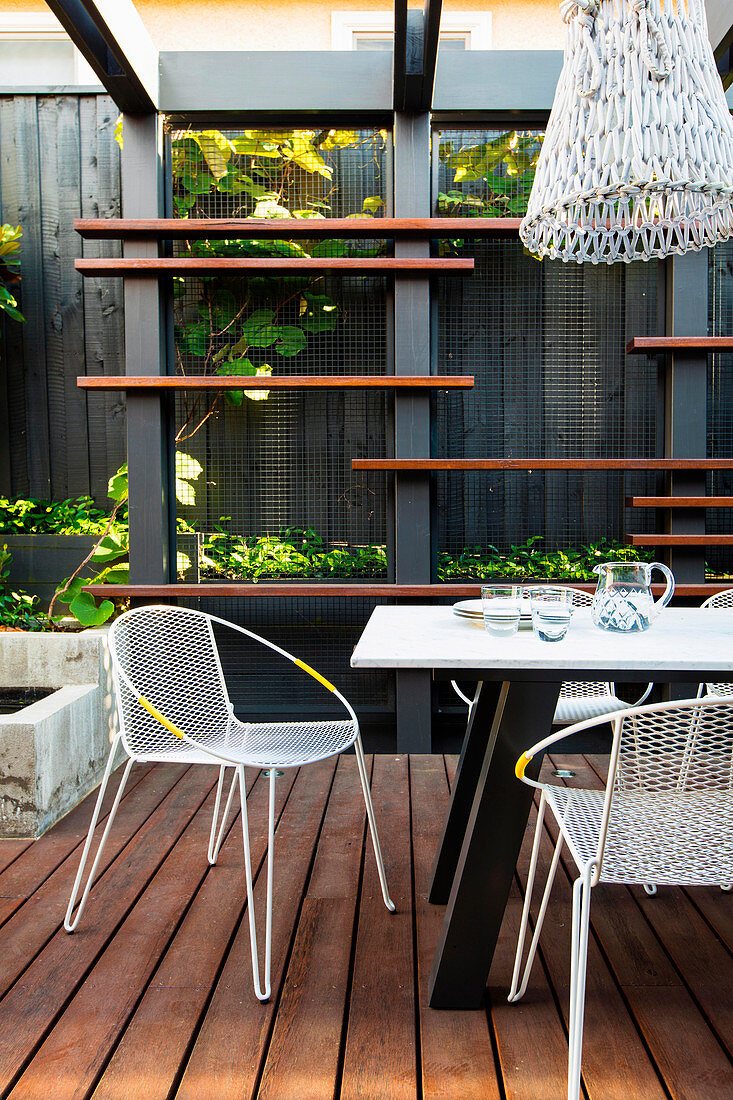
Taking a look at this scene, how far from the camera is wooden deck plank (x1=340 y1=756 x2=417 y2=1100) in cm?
135

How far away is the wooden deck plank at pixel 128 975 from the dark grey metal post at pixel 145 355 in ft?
4.15

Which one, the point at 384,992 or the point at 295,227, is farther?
the point at 295,227

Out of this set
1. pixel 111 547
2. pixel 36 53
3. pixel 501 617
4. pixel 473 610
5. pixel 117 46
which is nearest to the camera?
pixel 501 617

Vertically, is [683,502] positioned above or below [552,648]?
above

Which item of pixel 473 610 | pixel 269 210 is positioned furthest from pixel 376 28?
pixel 473 610

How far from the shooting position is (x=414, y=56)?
9.36 ft

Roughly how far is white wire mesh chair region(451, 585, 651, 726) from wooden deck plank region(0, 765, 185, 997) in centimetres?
111

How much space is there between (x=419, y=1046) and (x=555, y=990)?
1.10 ft

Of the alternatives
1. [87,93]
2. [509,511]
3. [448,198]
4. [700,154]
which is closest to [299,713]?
[509,511]

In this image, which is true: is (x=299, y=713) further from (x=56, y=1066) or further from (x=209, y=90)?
(x=209, y=90)

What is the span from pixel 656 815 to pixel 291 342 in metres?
2.45

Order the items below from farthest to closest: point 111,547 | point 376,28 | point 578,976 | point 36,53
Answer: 1. point 376,28
2. point 36,53
3. point 111,547
4. point 578,976

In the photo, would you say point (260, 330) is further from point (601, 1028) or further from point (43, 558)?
point (601, 1028)

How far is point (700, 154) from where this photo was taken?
1680mm
